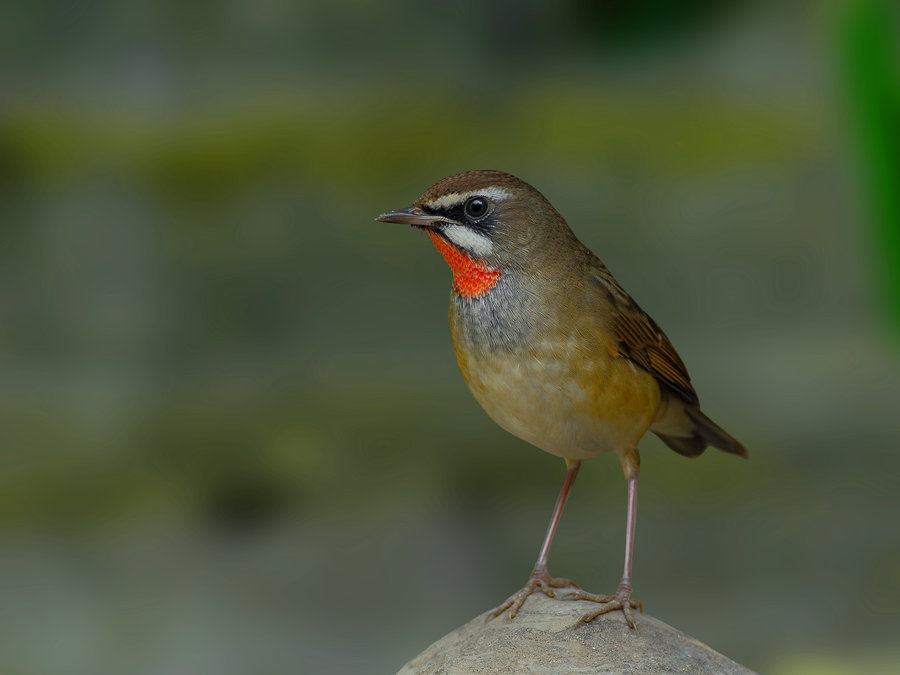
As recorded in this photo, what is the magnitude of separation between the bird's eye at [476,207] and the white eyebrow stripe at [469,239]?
1.5 inches

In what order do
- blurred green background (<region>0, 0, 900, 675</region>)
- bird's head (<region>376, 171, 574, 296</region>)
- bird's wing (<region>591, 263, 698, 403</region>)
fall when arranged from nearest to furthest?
bird's head (<region>376, 171, 574, 296</region>) → bird's wing (<region>591, 263, 698, 403</region>) → blurred green background (<region>0, 0, 900, 675</region>)

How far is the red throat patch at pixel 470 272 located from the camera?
2930 millimetres

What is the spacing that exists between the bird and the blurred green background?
209 cm

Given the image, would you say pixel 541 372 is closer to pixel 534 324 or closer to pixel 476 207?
pixel 534 324

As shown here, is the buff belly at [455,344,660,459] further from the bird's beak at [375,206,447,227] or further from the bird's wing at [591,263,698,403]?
the bird's beak at [375,206,447,227]

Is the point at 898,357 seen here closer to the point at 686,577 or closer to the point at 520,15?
the point at 686,577

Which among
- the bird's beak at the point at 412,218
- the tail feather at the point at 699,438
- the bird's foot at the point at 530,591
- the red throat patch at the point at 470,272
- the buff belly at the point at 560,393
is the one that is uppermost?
the bird's beak at the point at 412,218

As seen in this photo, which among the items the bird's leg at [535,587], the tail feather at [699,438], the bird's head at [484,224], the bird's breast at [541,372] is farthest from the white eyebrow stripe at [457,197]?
the bird's leg at [535,587]

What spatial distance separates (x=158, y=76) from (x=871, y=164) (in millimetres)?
3092

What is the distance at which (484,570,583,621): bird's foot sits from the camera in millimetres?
3057

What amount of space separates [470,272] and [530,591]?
93 cm

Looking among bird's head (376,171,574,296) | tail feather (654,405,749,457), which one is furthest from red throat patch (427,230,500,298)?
tail feather (654,405,749,457)

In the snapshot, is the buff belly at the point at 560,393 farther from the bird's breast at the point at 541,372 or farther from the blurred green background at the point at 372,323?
the blurred green background at the point at 372,323

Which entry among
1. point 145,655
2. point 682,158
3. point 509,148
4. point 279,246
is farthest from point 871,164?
point 145,655
